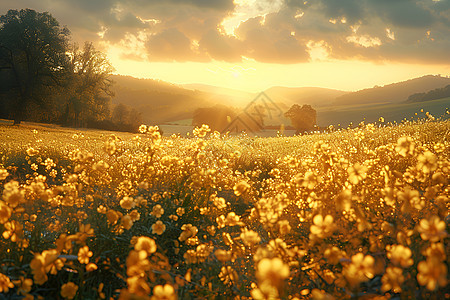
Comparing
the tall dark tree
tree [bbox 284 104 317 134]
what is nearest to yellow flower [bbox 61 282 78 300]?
the tall dark tree

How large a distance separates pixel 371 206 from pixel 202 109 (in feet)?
179

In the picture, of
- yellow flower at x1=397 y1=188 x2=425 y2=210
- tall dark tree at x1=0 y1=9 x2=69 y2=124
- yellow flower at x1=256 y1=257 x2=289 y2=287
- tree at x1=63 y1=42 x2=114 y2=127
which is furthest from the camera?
tree at x1=63 y1=42 x2=114 y2=127

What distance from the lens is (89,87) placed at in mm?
41250

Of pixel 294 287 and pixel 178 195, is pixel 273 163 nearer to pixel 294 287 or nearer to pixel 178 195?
pixel 178 195

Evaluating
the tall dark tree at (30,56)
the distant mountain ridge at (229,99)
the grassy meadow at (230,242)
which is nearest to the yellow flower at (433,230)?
the grassy meadow at (230,242)

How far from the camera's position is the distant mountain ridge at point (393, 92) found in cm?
Answer: 10139

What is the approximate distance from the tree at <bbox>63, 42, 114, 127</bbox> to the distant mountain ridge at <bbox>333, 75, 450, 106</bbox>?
247 feet

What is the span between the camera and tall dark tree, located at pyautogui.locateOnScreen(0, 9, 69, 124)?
28766mm

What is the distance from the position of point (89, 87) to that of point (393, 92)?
341 feet

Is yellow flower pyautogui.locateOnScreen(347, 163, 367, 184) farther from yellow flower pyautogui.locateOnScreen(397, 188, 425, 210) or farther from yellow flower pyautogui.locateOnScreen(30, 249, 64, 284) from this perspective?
yellow flower pyautogui.locateOnScreen(30, 249, 64, 284)

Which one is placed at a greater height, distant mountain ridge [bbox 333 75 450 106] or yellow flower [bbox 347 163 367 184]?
distant mountain ridge [bbox 333 75 450 106]

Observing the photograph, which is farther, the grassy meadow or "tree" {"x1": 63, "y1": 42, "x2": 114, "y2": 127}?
"tree" {"x1": 63, "y1": 42, "x2": 114, "y2": 127}

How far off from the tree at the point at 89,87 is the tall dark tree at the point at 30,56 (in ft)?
28.0

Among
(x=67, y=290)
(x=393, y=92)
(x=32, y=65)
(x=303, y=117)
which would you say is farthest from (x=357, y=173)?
(x=393, y=92)
